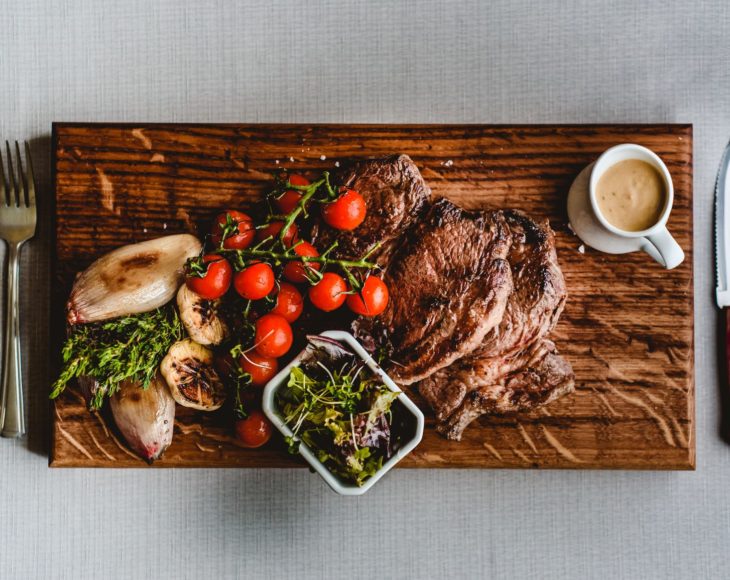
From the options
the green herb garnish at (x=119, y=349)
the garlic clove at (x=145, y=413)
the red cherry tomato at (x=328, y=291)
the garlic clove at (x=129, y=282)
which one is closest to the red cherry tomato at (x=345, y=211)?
the red cherry tomato at (x=328, y=291)

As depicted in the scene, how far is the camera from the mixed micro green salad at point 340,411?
1701 millimetres

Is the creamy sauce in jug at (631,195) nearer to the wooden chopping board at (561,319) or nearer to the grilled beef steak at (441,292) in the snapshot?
the wooden chopping board at (561,319)

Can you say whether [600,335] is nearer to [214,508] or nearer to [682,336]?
[682,336]

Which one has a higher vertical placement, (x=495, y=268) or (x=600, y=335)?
(x=495, y=268)

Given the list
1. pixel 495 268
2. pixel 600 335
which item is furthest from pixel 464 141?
pixel 600 335

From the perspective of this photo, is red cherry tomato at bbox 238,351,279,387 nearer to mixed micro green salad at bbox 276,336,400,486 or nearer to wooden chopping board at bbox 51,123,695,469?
mixed micro green salad at bbox 276,336,400,486

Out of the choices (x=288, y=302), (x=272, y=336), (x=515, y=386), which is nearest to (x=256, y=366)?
(x=272, y=336)

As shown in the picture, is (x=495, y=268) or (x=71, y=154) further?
(x=71, y=154)

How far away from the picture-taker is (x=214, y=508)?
208cm

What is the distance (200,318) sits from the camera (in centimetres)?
183

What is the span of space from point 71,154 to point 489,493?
178cm

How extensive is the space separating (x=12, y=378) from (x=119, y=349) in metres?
0.54

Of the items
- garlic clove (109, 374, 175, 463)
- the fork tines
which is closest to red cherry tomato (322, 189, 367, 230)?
garlic clove (109, 374, 175, 463)

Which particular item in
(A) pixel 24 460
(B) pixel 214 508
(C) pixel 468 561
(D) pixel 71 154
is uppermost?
(D) pixel 71 154
